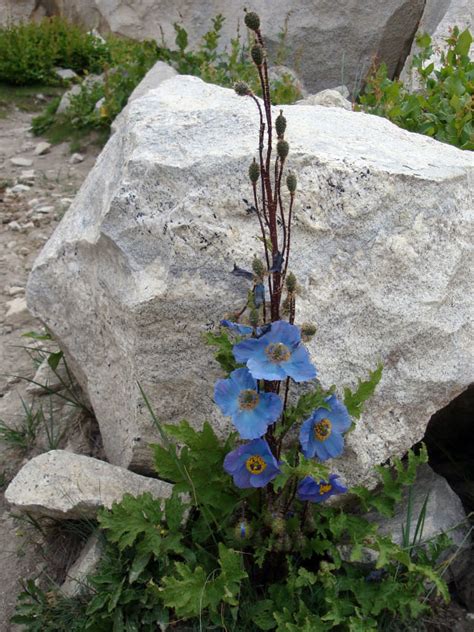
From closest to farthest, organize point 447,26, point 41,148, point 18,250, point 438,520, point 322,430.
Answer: point 322,430
point 438,520
point 18,250
point 447,26
point 41,148

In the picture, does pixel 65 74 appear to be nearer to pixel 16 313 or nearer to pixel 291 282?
pixel 16 313

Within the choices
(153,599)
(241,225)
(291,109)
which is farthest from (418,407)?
(291,109)

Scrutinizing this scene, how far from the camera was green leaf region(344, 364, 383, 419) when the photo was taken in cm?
228

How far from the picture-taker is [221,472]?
2.35 m

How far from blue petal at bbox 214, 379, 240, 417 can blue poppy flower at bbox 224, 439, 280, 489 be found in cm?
15

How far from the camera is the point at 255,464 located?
216 centimetres

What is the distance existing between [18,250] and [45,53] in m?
4.90

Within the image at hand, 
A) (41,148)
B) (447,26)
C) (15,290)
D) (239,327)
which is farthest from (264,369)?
(41,148)

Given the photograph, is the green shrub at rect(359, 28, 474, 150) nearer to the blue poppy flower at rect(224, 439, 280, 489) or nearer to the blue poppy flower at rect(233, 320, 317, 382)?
the blue poppy flower at rect(233, 320, 317, 382)

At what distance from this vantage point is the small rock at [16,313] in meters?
4.29

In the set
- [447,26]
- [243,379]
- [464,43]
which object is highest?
[464,43]

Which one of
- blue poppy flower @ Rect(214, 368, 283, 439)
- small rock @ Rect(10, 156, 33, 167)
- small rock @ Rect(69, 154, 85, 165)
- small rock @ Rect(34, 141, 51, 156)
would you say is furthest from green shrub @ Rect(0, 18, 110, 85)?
blue poppy flower @ Rect(214, 368, 283, 439)

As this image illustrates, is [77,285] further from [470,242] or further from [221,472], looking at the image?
[470,242]

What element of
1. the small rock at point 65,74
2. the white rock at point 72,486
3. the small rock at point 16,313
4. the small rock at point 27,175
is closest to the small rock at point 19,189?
the small rock at point 27,175
